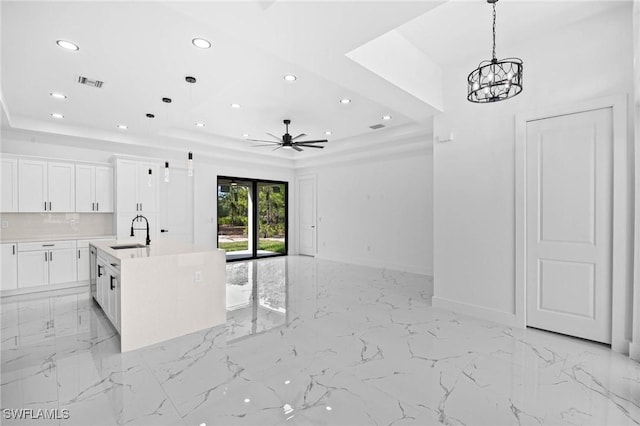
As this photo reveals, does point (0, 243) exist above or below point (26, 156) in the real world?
below

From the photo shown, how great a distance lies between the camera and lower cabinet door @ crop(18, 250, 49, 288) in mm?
4818

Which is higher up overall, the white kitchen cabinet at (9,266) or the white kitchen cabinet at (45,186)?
the white kitchen cabinet at (45,186)

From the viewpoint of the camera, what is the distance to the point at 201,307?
344 centimetres

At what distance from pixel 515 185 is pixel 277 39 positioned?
2974mm

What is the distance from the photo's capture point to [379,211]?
7.29m

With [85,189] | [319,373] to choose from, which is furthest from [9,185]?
[319,373]

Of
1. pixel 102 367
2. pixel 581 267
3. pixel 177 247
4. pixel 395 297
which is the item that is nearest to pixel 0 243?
pixel 177 247

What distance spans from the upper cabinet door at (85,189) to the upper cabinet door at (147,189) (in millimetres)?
747

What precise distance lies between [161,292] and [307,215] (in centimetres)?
612

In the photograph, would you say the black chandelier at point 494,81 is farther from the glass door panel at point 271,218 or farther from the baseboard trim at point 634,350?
the glass door panel at point 271,218

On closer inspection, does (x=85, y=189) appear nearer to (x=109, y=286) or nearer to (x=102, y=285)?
(x=102, y=285)

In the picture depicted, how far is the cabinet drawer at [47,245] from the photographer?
15.9ft

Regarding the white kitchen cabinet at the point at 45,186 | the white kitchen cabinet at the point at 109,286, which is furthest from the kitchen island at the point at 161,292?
the white kitchen cabinet at the point at 45,186

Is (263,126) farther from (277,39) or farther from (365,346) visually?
(365,346)
